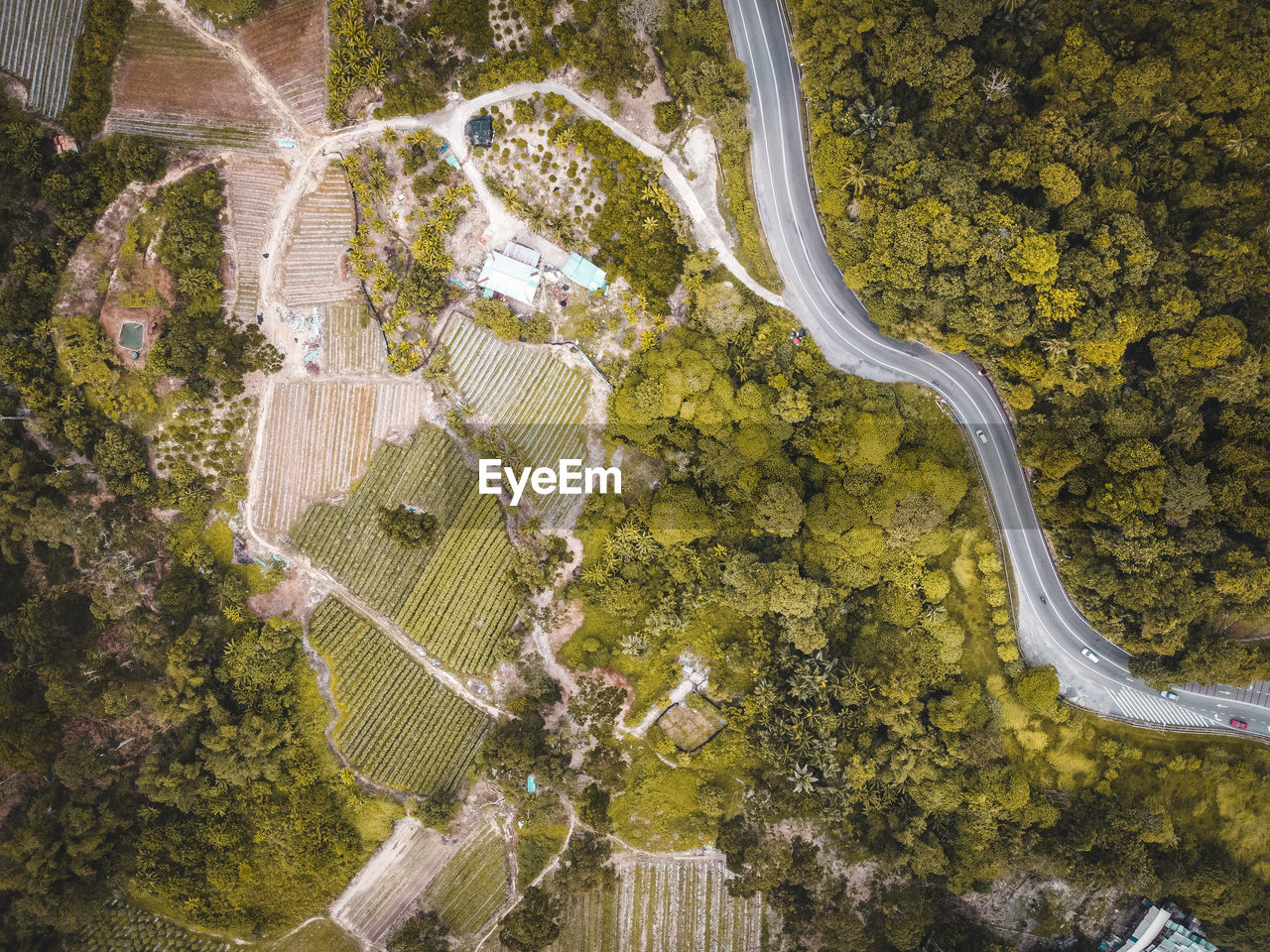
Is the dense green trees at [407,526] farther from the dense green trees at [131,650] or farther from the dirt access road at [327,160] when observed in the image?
the dense green trees at [131,650]

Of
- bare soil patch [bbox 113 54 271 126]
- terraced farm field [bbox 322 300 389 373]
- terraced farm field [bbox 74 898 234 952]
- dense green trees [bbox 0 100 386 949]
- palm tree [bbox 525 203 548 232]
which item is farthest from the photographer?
terraced farm field [bbox 322 300 389 373]

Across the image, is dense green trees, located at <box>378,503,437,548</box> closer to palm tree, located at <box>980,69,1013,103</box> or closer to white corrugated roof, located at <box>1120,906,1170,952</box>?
palm tree, located at <box>980,69,1013,103</box>

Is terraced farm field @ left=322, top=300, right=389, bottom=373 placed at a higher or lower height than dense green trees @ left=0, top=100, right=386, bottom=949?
higher

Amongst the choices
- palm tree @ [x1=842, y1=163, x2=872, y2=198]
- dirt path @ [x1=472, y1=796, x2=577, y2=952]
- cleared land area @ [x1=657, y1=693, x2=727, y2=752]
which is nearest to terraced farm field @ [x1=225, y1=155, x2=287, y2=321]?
palm tree @ [x1=842, y1=163, x2=872, y2=198]

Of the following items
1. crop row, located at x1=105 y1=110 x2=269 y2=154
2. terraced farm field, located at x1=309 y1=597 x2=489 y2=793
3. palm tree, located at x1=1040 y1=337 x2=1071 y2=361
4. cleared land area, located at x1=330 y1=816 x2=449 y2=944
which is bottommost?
cleared land area, located at x1=330 y1=816 x2=449 y2=944

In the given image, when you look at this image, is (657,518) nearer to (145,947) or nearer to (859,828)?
(859,828)

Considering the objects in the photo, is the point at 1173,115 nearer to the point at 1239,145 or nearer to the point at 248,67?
the point at 1239,145

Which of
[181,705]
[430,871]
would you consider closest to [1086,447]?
[430,871]

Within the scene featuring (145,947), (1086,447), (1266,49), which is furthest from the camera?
(145,947)
